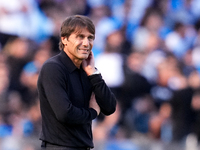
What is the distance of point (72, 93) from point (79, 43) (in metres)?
0.33

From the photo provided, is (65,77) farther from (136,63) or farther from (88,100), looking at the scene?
(136,63)

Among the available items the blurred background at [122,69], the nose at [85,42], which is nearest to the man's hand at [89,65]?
the nose at [85,42]

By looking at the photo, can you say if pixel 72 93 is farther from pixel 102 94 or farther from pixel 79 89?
pixel 102 94

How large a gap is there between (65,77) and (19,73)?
4012 millimetres

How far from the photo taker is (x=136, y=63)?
23.4 feet

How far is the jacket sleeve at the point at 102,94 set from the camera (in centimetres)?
296

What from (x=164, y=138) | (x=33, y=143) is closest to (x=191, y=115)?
(x=164, y=138)

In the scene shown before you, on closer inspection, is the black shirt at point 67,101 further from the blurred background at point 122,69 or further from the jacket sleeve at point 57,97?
the blurred background at point 122,69

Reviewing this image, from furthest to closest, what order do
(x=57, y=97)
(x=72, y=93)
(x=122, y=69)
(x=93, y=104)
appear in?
(x=122, y=69) < (x=93, y=104) < (x=72, y=93) < (x=57, y=97)

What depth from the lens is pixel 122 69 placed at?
6984mm

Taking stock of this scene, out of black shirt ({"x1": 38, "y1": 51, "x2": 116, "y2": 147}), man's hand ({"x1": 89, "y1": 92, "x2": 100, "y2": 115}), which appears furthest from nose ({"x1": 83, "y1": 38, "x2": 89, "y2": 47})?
man's hand ({"x1": 89, "y1": 92, "x2": 100, "y2": 115})

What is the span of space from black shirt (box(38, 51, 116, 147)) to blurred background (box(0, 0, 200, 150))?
3590mm

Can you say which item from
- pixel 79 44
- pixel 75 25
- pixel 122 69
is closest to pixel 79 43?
pixel 79 44

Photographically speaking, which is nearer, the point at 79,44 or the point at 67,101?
Result: the point at 67,101
